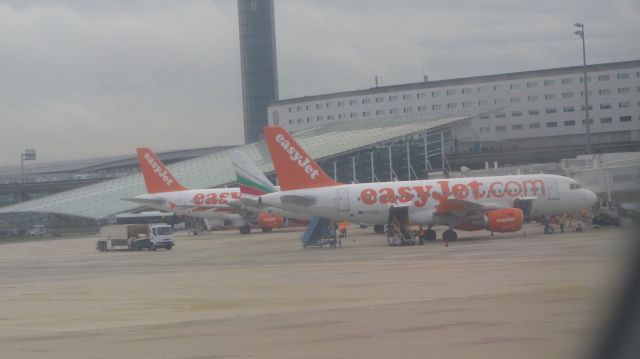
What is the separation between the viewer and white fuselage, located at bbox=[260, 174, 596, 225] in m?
52.3

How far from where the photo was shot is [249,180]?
74375 mm

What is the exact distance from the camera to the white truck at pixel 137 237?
61188 mm

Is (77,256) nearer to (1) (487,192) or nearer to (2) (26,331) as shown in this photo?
(1) (487,192)

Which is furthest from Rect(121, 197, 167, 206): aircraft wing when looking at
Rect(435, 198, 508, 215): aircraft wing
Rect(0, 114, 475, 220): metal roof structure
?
Rect(435, 198, 508, 215): aircraft wing

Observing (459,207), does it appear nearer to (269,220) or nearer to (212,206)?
(269,220)

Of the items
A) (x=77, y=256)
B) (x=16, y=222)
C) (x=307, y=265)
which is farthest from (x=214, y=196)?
(x=16, y=222)

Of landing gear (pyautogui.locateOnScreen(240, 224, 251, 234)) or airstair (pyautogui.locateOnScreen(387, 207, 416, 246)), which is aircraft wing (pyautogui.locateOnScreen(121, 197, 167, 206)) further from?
airstair (pyautogui.locateOnScreen(387, 207, 416, 246))

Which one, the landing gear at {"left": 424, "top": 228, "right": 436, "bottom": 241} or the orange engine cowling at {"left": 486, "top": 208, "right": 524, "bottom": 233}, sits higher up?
the orange engine cowling at {"left": 486, "top": 208, "right": 524, "bottom": 233}

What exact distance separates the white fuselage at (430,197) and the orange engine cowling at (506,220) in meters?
2.97

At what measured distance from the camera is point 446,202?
5097 cm

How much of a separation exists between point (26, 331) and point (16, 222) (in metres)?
111

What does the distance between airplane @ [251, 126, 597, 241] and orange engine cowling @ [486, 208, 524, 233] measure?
140cm

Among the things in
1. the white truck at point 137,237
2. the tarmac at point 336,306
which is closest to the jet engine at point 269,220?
the white truck at point 137,237

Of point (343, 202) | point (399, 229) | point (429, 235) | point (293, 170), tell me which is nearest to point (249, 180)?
point (293, 170)
